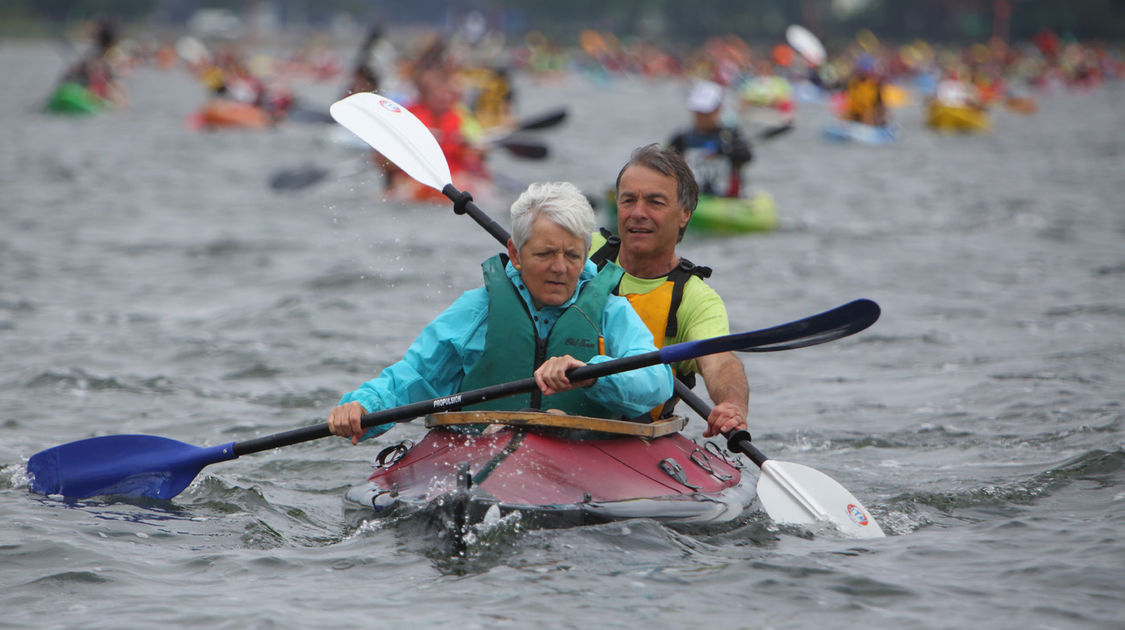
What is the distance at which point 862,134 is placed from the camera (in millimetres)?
26000

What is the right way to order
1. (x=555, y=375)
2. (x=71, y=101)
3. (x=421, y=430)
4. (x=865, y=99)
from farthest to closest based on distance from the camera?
(x=71, y=101) < (x=865, y=99) < (x=421, y=430) < (x=555, y=375)

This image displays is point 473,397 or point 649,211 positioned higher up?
point 649,211

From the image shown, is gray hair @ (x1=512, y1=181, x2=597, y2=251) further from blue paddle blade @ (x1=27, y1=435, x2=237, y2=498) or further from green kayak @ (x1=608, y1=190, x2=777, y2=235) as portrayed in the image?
green kayak @ (x1=608, y1=190, x2=777, y2=235)

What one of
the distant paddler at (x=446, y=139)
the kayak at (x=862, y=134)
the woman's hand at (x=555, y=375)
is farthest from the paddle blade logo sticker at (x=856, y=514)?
the kayak at (x=862, y=134)

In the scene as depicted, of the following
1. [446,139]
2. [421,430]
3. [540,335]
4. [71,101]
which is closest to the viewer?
[540,335]

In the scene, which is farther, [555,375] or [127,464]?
[127,464]

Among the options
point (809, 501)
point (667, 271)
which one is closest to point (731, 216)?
point (667, 271)

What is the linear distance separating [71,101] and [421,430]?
2366 cm

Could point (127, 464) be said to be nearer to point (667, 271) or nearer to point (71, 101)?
point (667, 271)

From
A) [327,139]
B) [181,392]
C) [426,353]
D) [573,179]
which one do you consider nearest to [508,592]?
[426,353]

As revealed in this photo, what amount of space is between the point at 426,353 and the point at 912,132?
27.1m

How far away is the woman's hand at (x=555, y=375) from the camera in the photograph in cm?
422

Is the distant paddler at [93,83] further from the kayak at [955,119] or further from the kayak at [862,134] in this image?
the kayak at [955,119]

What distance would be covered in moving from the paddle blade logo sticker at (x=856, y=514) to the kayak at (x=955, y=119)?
26.1 metres
